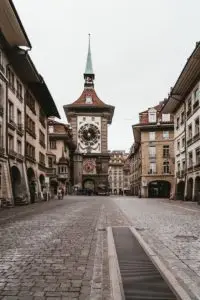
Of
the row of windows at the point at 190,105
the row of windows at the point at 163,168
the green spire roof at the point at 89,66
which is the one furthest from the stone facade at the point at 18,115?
the green spire roof at the point at 89,66

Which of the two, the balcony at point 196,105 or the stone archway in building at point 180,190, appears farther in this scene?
the stone archway in building at point 180,190

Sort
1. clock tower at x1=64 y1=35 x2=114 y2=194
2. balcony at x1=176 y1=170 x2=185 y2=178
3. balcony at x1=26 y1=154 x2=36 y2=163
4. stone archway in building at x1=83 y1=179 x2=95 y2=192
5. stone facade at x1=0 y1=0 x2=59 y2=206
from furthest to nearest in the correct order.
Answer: stone archway in building at x1=83 y1=179 x2=95 y2=192, clock tower at x1=64 y1=35 x2=114 y2=194, balcony at x1=176 y1=170 x2=185 y2=178, balcony at x1=26 y1=154 x2=36 y2=163, stone facade at x1=0 y1=0 x2=59 y2=206

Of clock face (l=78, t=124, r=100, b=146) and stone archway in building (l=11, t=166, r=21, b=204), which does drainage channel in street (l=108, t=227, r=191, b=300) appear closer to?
stone archway in building (l=11, t=166, r=21, b=204)

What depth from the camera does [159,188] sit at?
242 feet

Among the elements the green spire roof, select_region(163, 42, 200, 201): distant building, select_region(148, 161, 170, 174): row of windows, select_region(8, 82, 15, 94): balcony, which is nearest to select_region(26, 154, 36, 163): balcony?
select_region(8, 82, 15, 94): balcony

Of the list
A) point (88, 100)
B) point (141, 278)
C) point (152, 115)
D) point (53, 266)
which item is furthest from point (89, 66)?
point (141, 278)

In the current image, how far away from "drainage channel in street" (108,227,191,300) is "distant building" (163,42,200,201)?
24326 millimetres

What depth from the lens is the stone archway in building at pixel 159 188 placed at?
73.5 meters

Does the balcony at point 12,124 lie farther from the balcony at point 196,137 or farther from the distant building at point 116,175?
the distant building at point 116,175

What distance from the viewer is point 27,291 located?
5.65m

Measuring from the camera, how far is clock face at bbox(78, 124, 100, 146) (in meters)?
96.3

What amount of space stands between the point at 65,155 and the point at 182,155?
4108 centimetres

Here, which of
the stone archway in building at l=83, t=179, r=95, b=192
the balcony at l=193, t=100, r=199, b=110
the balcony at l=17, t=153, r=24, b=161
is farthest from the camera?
the stone archway in building at l=83, t=179, r=95, b=192

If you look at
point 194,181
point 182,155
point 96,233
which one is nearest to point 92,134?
point 182,155
